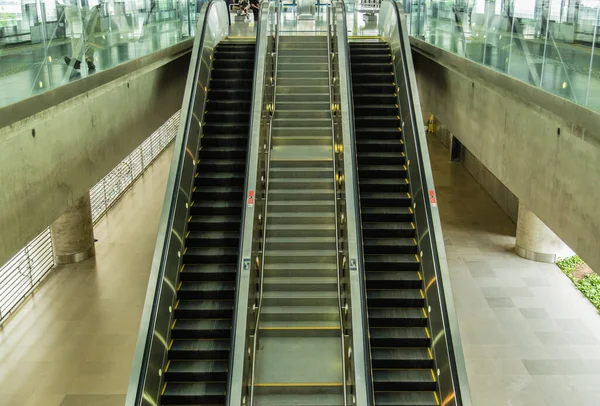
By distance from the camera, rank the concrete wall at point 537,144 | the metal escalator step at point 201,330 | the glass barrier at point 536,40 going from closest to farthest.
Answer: the concrete wall at point 537,144 < the glass barrier at point 536,40 < the metal escalator step at point 201,330

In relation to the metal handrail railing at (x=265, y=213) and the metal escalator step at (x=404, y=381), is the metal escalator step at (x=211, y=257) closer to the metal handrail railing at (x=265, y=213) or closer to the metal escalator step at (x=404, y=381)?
the metal handrail railing at (x=265, y=213)

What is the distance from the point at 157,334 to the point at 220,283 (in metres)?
1.55

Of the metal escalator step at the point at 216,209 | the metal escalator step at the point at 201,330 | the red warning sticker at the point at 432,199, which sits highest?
the red warning sticker at the point at 432,199

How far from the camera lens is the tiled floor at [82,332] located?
9273 millimetres

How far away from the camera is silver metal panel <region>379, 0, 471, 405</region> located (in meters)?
7.06

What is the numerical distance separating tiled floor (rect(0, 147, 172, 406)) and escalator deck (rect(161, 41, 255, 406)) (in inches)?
63.9

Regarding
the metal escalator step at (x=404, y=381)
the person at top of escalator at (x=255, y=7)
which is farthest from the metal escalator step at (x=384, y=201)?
the person at top of escalator at (x=255, y=7)

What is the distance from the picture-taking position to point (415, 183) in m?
9.65

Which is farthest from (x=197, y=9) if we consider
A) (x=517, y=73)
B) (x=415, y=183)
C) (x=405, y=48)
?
(x=517, y=73)

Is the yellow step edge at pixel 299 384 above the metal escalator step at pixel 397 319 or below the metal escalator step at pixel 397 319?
below

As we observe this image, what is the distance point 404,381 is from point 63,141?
514cm

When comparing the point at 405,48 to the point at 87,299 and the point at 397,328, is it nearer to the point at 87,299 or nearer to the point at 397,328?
the point at 397,328

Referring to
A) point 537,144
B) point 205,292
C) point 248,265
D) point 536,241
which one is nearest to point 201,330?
point 205,292

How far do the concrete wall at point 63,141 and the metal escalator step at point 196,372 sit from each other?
2.48 meters
